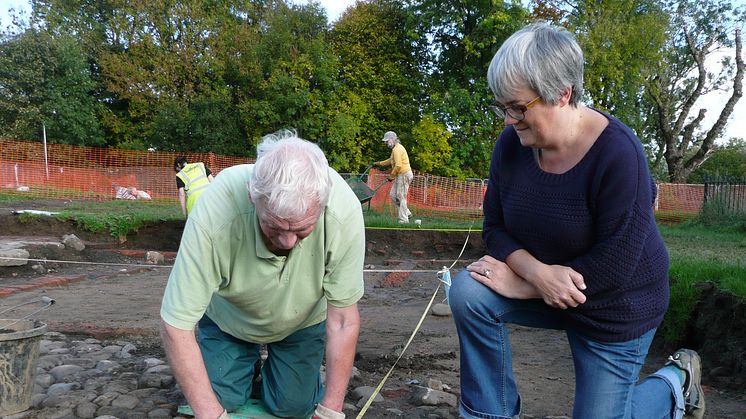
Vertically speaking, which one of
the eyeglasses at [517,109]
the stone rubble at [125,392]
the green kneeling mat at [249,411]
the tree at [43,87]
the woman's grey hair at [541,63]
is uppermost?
the tree at [43,87]

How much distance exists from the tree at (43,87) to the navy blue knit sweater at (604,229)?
25.2m

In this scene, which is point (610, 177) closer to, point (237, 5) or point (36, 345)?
point (36, 345)

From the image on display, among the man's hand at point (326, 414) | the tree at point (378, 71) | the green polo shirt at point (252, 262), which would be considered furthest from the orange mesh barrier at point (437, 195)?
the man's hand at point (326, 414)

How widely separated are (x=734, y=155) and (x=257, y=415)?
150 ft

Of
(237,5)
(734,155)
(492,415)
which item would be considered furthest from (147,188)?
(734,155)

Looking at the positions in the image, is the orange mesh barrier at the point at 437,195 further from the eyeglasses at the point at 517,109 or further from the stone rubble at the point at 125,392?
the eyeglasses at the point at 517,109

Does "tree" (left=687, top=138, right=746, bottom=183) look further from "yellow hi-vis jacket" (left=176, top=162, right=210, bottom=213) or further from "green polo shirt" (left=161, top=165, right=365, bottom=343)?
"green polo shirt" (left=161, top=165, right=365, bottom=343)

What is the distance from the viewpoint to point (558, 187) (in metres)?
1.95

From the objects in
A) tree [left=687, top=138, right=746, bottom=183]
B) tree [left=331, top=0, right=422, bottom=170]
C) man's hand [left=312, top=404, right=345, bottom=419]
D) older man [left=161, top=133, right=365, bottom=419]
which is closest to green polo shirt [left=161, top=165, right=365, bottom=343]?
older man [left=161, top=133, right=365, bottom=419]

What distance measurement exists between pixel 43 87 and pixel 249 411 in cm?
2519

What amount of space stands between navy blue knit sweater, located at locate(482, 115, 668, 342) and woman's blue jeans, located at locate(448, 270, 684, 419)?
7 cm

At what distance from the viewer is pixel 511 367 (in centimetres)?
214

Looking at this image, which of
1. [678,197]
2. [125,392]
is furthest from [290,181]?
[678,197]

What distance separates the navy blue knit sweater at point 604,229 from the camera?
186 cm
